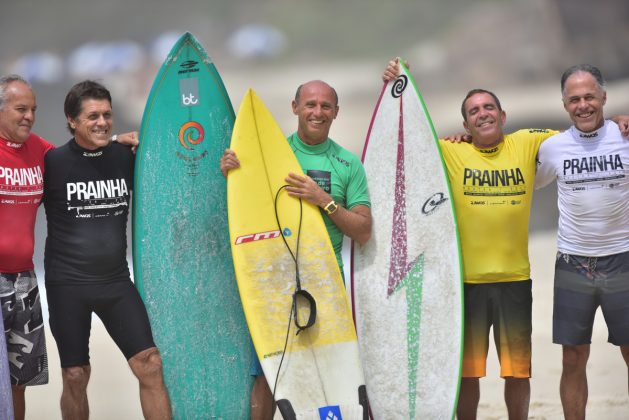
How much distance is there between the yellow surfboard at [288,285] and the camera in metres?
3.22

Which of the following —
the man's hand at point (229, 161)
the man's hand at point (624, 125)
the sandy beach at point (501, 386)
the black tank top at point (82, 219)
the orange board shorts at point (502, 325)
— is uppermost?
the man's hand at point (624, 125)

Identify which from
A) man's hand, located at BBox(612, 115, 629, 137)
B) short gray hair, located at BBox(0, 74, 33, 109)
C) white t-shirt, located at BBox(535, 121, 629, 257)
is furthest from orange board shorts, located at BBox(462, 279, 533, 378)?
short gray hair, located at BBox(0, 74, 33, 109)

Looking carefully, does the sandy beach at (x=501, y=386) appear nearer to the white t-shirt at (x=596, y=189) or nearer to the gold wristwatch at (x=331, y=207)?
the white t-shirt at (x=596, y=189)

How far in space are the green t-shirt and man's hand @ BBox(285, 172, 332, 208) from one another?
64 millimetres

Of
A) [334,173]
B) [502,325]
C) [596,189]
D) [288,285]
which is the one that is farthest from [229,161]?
[596,189]

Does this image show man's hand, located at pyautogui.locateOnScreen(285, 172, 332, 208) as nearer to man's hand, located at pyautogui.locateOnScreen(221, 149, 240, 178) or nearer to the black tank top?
man's hand, located at pyautogui.locateOnScreen(221, 149, 240, 178)

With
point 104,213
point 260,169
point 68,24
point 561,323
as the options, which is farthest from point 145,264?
point 68,24

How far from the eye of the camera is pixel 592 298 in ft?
10.4

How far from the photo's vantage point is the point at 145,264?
11.4ft

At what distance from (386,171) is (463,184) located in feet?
1.37

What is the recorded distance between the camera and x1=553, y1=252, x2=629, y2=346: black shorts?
3152 millimetres

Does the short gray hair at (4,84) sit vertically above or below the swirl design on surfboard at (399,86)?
below

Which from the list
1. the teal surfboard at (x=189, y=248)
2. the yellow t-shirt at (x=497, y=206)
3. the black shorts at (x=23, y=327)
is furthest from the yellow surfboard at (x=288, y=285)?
the black shorts at (x=23, y=327)

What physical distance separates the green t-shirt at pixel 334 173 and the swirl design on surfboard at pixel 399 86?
1.55ft
